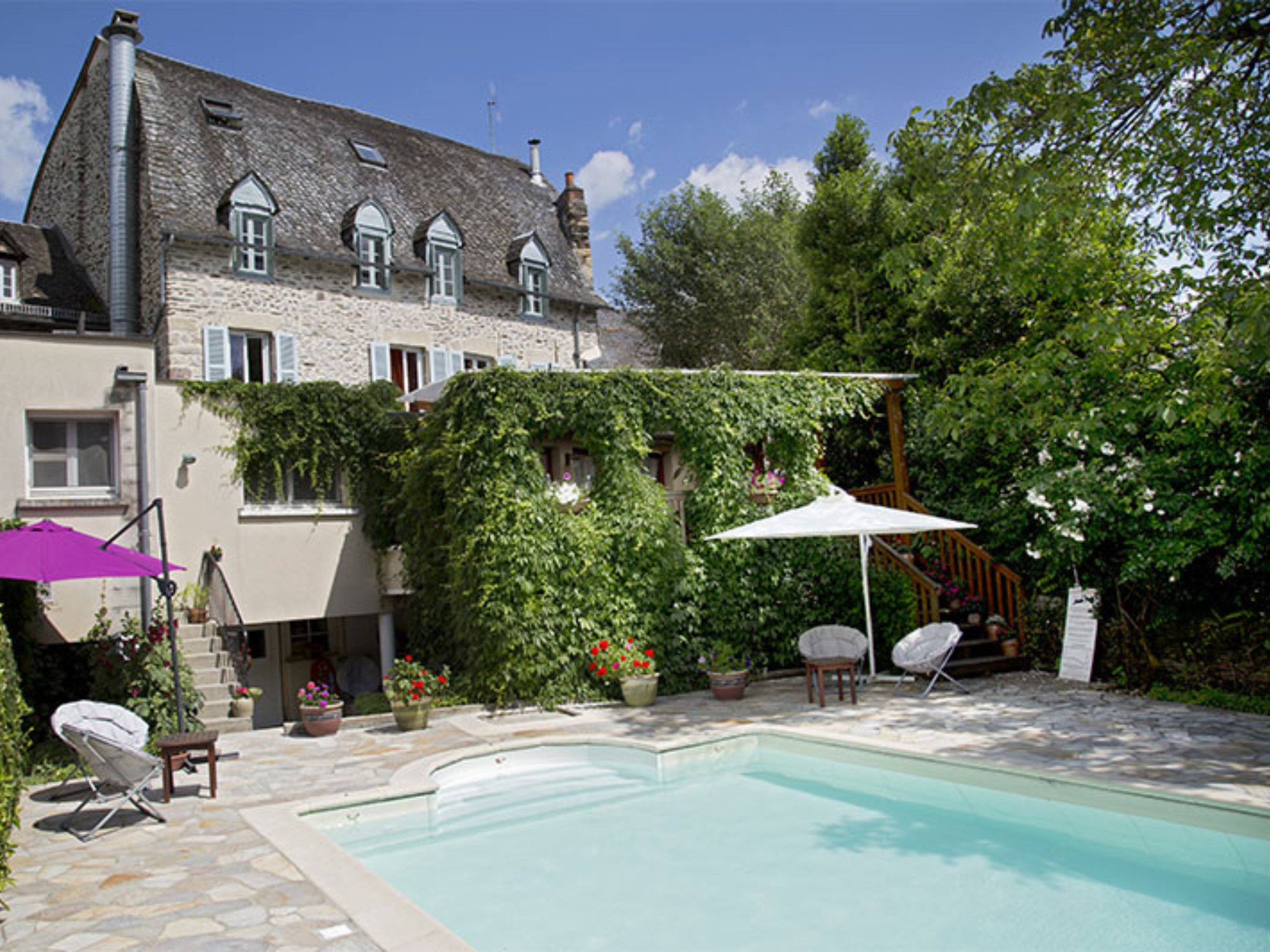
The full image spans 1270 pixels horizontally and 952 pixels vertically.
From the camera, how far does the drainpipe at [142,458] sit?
485 inches

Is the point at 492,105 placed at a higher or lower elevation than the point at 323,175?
higher

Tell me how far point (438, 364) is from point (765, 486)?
1010 cm

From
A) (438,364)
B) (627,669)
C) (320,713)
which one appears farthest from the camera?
(438,364)

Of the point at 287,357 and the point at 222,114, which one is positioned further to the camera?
the point at 222,114

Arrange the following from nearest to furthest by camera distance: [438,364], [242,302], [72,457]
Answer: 1. [72,457]
2. [242,302]
3. [438,364]

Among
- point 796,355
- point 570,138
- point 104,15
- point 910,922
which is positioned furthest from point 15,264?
point 910,922

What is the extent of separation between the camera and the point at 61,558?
28.7 ft

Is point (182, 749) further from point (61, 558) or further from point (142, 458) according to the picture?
point (142, 458)

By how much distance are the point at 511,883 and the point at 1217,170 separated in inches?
365

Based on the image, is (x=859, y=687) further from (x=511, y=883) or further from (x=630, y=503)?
(x=511, y=883)

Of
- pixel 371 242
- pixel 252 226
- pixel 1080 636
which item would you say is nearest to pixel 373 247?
pixel 371 242

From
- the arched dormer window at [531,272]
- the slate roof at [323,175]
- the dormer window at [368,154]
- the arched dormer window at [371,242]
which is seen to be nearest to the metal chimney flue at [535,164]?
the slate roof at [323,175]

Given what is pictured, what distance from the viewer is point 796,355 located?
20.6 m

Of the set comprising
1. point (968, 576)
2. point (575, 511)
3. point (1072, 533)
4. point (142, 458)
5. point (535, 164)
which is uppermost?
point (535, 164)
